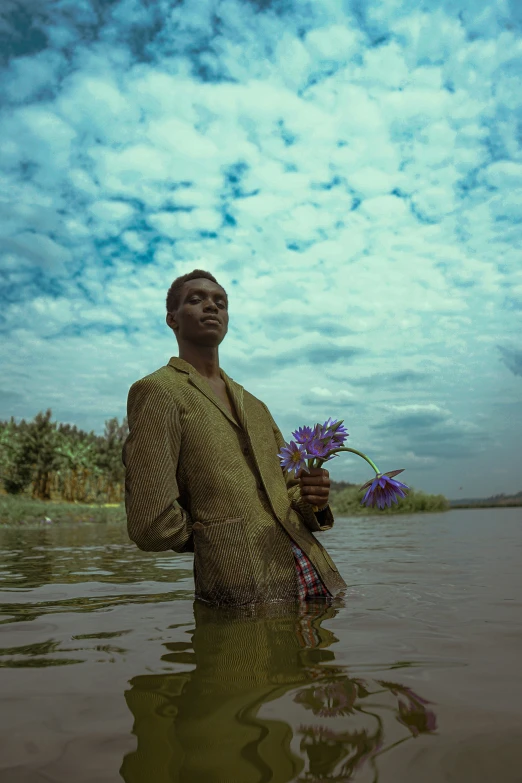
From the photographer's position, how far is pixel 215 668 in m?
1.94

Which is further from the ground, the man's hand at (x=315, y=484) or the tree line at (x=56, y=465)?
the tree line at (x=56, y=465)

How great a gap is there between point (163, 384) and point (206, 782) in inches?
84.6

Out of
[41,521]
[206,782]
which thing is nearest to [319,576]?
[206,782]

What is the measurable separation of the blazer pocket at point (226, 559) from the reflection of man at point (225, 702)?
0.19 metres

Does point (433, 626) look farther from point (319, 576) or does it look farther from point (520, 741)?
point (520, 741)

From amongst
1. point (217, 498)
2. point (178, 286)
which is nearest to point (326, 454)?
point (217, 498)

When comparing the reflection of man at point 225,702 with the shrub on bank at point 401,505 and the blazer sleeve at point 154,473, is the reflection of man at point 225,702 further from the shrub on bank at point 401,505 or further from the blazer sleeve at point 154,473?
the shrub on bank at point 401,505

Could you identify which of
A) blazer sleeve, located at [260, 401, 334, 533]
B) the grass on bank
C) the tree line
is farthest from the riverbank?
blazer sleeve, located at [260, 401, 334, 533]

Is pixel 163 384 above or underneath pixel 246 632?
above

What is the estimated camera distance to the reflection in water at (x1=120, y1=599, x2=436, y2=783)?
→ 47.4 inches

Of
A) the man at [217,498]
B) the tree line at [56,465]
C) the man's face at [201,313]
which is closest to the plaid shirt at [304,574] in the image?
the man at [217,498]

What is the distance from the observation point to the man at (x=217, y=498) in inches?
113

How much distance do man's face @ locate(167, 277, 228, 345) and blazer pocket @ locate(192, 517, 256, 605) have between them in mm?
1130

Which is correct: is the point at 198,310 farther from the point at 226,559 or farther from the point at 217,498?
the point at 226,559
